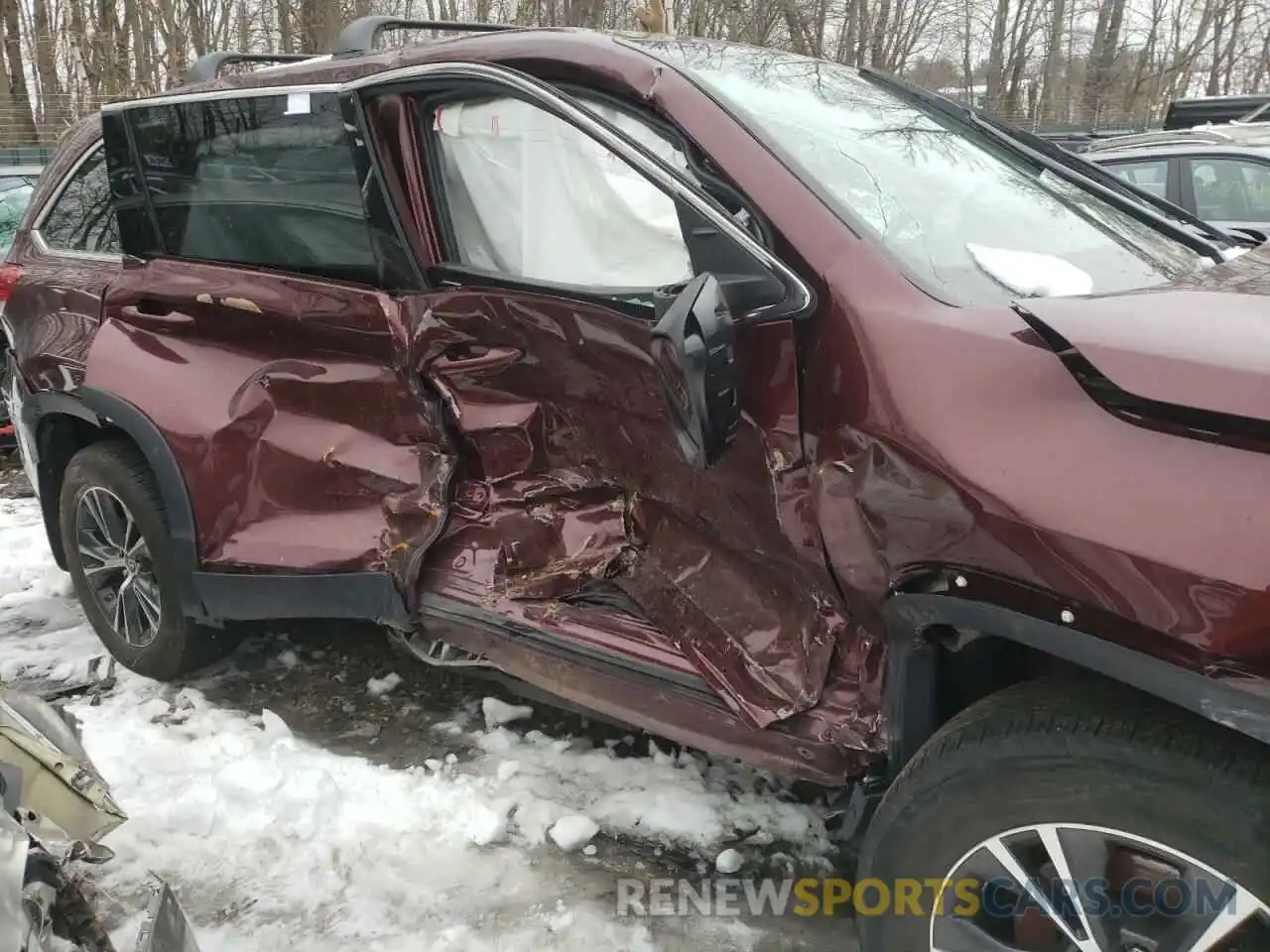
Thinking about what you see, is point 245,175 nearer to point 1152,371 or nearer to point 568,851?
point 568,851

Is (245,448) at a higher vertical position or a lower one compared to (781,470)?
lower

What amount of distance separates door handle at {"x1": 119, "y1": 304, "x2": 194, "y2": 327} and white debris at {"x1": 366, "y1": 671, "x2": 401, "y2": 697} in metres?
1.37

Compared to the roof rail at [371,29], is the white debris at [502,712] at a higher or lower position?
lower

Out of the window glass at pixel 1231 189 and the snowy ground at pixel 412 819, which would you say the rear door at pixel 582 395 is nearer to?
the snowy ground at pixel 412 819

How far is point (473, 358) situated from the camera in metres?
2.70

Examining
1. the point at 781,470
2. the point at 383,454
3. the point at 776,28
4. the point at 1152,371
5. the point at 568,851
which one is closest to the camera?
the point at 1152,371

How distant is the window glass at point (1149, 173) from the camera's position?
812 centimetres

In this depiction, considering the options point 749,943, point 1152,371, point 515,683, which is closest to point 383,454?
point 515,683

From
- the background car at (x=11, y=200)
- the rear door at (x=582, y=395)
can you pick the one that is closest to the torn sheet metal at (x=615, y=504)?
the rear door at (x=582, y=395)

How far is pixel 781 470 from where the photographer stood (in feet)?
6.95

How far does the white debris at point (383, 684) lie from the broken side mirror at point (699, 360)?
6.72ft

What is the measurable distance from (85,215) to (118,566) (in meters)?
1.30

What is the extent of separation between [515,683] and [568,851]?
73 centimetres

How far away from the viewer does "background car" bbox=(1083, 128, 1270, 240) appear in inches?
302
